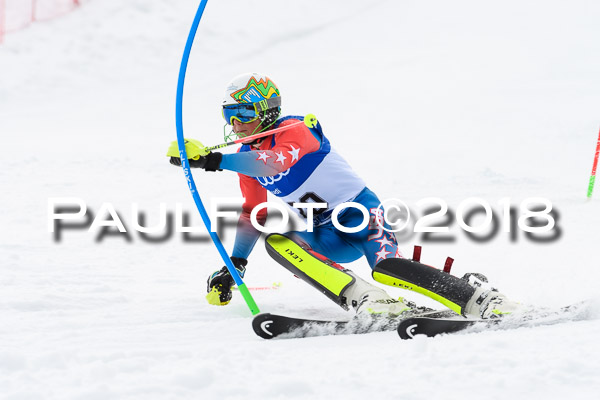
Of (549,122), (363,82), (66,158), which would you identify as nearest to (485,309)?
(66,158)

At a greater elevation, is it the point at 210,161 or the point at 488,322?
the point at 210,161

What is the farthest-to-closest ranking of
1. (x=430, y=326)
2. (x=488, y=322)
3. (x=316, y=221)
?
(x=316, y=221), (x=488, y=322), (x=430, y=326)

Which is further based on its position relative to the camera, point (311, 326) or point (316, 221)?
point (316, 221)

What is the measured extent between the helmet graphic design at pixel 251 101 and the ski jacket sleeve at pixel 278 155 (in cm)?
12

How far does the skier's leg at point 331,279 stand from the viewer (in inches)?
125

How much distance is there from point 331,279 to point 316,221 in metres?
0.68

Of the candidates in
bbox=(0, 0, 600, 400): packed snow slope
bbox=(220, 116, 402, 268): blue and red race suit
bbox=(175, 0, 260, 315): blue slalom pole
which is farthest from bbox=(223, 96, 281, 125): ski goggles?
bbox=(0, 0, 600, 400): packed snow slope

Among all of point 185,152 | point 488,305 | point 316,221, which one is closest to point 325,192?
point 316,221

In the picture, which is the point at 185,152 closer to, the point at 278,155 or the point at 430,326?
the point at 278,155

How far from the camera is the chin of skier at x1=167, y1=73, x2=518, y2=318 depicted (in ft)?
10.6

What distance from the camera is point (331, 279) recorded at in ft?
11.0

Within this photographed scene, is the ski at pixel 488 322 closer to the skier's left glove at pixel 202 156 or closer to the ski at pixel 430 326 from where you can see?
the ski at pixel 430 326

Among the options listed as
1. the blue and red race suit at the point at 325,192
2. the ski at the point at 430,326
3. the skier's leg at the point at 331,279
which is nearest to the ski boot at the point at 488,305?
the ski at the point at 430,326

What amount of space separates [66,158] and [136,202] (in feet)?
10.2
